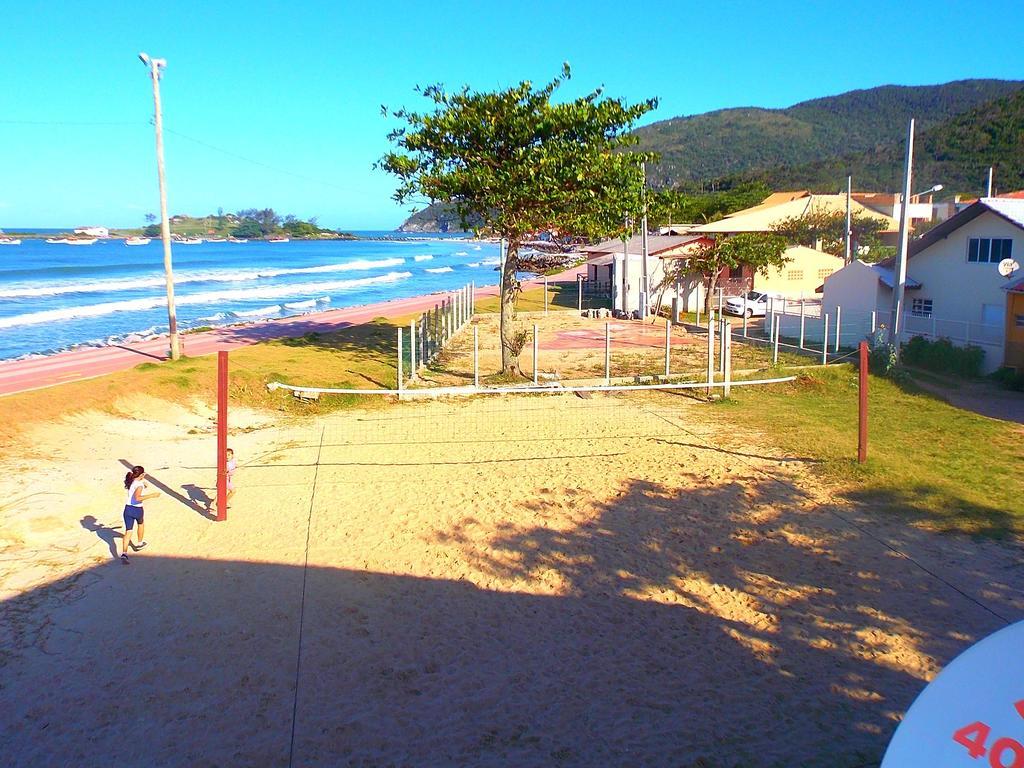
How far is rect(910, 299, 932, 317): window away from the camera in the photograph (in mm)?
26844

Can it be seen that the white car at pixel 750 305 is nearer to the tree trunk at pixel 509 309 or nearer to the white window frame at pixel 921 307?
the white window frame at pixel 921 307

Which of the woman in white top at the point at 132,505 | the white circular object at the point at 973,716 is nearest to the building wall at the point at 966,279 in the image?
the woman in white top at the point at 132,505

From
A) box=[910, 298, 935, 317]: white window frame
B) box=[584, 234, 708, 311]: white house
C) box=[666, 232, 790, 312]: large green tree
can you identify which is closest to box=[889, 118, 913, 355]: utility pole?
box=[910, 298, 935, 317]: white window frame

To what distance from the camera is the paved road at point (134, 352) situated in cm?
2044

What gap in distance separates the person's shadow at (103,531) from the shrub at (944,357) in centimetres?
2181

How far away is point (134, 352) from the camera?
83.9 ft

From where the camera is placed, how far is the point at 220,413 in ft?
36.3

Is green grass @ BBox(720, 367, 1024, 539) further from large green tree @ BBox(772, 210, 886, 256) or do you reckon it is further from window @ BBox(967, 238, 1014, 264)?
large green tree @ BBox(772, 210, 886, 256)

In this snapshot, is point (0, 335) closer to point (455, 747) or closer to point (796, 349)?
point (796, 349)

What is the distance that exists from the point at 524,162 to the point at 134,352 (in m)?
13.8

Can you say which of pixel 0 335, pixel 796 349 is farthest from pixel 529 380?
pixel 0 335

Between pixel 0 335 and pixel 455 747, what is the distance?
33.9 metres

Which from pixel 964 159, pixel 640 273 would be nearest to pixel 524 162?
pixel 640 273

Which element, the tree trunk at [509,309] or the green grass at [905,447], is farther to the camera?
the tree trunk at [509,309]
